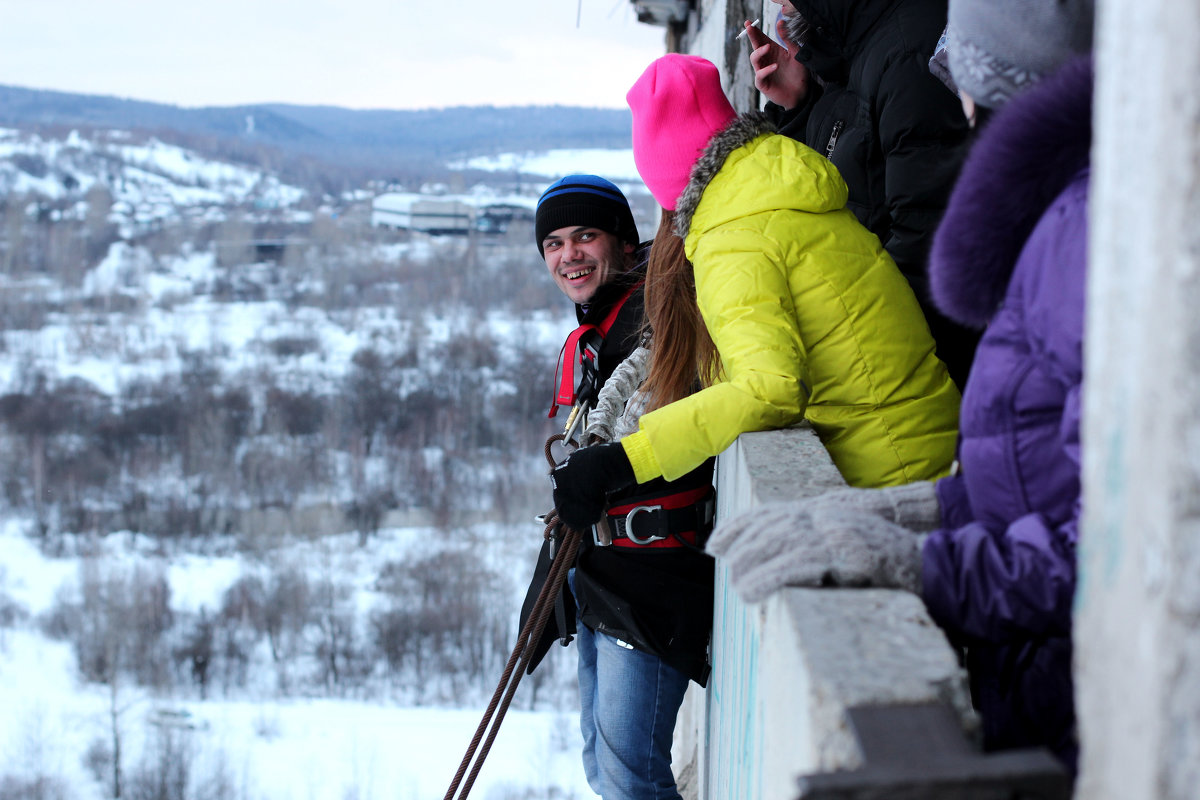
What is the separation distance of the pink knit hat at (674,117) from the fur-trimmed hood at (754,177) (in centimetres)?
5

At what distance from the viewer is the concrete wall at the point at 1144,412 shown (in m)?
0.70

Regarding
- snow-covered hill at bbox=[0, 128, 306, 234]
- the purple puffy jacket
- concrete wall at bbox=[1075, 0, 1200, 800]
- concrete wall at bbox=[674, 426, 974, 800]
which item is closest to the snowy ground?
concrete wall at bbox=[674, 426, 974, 800]

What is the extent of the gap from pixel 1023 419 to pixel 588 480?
0.91 m

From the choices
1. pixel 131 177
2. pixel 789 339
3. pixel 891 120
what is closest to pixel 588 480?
pixel 789 339

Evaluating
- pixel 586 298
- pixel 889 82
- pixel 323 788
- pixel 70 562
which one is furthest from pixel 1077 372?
pixel 70 562

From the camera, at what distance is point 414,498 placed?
41.6 m

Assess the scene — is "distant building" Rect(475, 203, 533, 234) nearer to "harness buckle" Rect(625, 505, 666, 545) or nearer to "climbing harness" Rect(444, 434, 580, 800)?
"climbing harness" Rect(444, 434, 580, 800)

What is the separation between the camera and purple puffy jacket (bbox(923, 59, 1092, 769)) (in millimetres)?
1060

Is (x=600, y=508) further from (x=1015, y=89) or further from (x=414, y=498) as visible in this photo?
(x=414, y=498)

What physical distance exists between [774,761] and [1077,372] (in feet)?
1.88

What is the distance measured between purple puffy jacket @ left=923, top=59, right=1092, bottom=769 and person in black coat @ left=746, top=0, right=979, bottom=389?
894 mm

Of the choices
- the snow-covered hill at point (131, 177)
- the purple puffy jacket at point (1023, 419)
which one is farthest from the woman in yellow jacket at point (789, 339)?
the snow-covered hill at point (131, 177)

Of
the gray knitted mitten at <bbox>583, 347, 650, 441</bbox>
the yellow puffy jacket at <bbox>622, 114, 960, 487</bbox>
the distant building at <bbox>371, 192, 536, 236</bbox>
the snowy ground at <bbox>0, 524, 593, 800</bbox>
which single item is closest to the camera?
the yellow puffy jacket at <bbox>622, 114, 960, 487</bbox>

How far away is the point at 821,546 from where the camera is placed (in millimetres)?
1176
